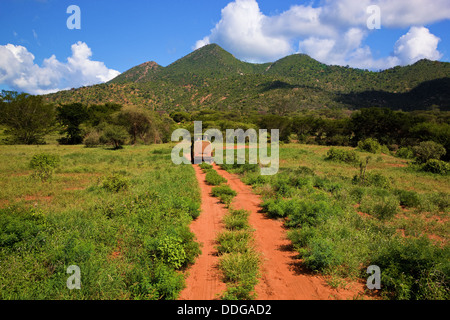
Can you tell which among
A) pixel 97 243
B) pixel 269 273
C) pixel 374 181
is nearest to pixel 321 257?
pixel 269 273

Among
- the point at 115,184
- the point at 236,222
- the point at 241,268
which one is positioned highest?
the point at 115,184

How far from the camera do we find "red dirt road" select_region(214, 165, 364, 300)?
4.48 meters

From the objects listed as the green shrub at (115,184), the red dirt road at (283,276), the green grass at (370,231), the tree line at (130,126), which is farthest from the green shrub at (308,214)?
the tree line at (130,126)

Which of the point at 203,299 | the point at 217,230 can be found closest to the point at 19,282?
the point at 203,299

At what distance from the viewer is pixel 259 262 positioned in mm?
5531

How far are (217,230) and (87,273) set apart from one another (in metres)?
3.85

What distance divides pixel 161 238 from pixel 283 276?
3.12 metres

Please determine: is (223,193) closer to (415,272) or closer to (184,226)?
(184,226)

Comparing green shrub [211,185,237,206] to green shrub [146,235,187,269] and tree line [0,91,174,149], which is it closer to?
green shrub [146,235,187,269]

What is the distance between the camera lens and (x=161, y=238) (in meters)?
5.70

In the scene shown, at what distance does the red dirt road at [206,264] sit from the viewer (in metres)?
4.49

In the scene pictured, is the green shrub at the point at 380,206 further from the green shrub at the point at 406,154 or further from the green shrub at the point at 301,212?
the green shrub at the point at 406,154
